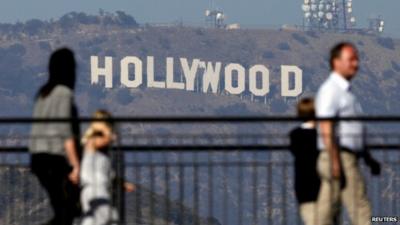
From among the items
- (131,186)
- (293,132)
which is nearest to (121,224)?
(131,186)

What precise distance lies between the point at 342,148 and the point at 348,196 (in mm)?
402

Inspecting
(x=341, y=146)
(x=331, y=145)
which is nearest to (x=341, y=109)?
(x=341, y=146)

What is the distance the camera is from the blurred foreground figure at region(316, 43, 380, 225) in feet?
42.5

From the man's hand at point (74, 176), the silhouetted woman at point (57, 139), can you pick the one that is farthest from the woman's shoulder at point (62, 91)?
the man's hand at point (74, 176)

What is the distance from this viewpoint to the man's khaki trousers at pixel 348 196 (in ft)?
42.7

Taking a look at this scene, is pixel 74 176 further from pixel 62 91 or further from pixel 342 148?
pixel 342 148

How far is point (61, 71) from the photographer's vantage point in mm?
13500

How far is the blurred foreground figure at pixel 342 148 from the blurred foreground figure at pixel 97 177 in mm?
1695

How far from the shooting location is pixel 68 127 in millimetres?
13227

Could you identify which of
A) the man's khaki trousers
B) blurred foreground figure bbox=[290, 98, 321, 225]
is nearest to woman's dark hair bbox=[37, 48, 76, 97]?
blurred foreground figure bbox=[290, 98, 321, 225]

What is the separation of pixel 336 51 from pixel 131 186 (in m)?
2.01

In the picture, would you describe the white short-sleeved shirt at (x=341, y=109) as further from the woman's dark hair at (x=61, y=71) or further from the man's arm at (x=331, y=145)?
the woman's dark hair at (x=61, y=71)

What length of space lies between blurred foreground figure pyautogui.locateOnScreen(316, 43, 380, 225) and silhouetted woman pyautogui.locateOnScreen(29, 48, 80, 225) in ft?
6.62

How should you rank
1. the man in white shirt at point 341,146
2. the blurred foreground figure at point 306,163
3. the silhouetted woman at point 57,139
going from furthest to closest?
the silhouetted woman at point 57,139 < the blurred foreground figure at point 306,163 < the man in white shirt at point 341,146
